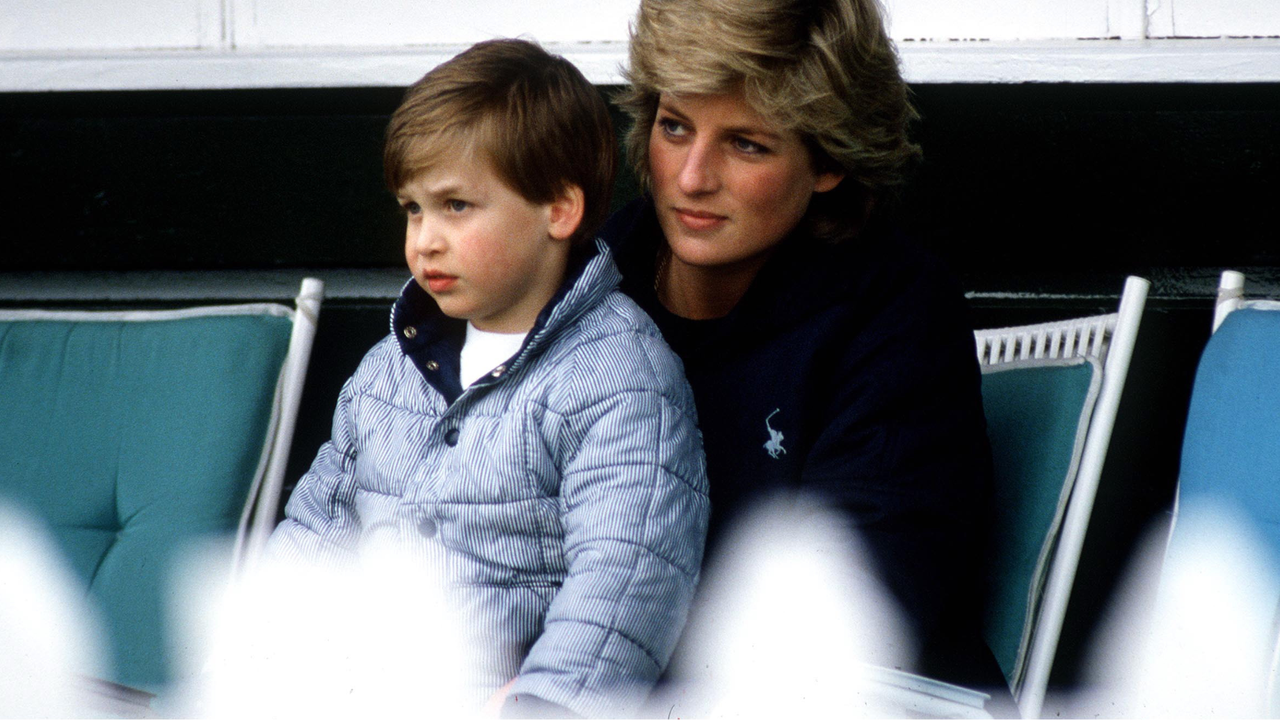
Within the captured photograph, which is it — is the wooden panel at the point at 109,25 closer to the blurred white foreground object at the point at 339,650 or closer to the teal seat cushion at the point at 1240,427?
the blurred white foreground object at the point at 339,650

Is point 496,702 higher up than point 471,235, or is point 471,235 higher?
point 471,235

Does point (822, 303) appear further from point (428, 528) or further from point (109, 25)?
point (109, 25)

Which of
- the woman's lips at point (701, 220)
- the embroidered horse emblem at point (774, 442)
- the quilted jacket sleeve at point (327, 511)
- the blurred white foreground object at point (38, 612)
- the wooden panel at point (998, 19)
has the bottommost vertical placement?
the blurred white foreground object at point (38, 612)

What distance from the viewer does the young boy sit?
126 cm

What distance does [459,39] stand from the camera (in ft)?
7.60

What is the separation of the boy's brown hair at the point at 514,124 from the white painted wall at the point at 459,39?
80cm

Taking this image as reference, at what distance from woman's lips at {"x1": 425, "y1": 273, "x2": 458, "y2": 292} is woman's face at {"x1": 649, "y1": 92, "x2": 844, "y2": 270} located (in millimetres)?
328

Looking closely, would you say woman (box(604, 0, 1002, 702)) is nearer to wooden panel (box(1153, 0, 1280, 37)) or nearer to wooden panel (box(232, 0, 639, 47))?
wooden panel (box(232, 0, 639, 47))

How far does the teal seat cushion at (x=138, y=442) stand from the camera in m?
1.91

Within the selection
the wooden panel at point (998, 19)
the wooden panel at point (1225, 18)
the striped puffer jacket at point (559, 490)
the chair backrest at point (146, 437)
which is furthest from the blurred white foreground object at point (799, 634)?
the wooden panel at point (1225, 18)

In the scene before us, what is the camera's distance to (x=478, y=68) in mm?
1420

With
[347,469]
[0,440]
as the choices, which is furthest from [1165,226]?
[0,440]

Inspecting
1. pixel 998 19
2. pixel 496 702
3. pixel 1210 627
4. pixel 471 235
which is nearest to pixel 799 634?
pixel 496 702

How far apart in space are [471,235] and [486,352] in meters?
0.17
